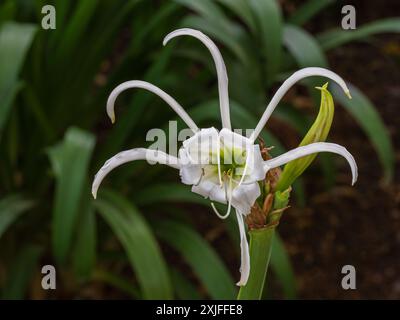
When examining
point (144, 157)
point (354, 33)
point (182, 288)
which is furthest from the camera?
point (354, 33)

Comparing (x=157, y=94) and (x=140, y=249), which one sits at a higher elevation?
(x=140, y=249)

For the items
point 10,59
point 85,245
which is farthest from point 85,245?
point 10,59

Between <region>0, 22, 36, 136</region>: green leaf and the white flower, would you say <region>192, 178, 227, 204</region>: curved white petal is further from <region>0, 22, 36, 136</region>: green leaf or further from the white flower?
<region>0, 22, 36, 136</region>: green leaf

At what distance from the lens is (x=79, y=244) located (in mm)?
1209

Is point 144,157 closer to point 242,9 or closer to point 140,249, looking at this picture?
point 140,249

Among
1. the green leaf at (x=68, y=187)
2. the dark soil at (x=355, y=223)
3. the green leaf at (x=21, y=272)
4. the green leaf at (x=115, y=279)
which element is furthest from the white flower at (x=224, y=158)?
the dark soil at (x=355, y=223)

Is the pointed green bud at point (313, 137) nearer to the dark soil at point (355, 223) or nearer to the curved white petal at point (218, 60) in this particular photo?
the curved white petal at point (218, 60)

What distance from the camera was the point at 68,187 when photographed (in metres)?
1.19

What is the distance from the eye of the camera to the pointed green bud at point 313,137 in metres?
0.39

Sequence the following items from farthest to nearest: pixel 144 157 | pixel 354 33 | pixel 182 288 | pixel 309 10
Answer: pixel 309 10 < pixel 354 33 < pixel 182 288 < pixel 144 157

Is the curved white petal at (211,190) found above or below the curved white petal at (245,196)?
above

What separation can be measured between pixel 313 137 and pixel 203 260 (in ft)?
3.28

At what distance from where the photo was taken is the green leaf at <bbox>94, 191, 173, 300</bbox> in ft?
4.00

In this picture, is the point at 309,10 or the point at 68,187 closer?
the point at 68,187
